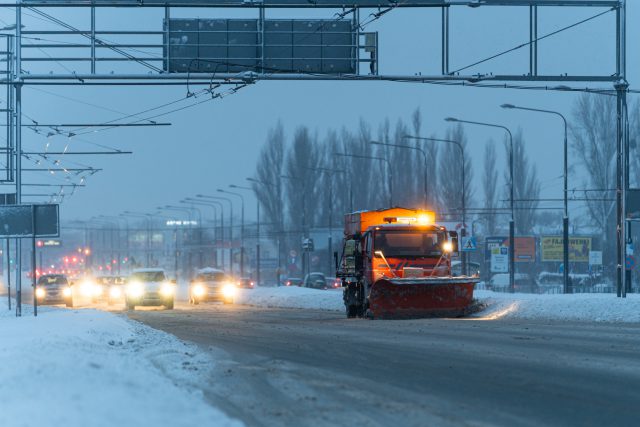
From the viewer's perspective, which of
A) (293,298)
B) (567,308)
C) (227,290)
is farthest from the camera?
(227,290)

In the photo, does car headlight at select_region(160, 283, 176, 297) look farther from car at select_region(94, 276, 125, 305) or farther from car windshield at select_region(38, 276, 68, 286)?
car windshield at select_region(38, 276, 68, 286)

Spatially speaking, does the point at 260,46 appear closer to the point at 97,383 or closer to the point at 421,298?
the point at 421,298

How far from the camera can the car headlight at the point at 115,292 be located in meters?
59.7

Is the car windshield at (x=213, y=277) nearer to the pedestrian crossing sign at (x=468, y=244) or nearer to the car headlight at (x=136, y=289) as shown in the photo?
the car headlight at (x=136, y=289)

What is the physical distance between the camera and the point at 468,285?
2889cm

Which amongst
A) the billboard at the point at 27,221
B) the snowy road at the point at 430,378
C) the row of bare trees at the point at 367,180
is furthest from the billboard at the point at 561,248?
the snowy road at the point at 430,378

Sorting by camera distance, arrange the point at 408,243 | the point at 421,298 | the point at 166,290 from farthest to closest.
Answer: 1. the point at 166,290
2. the point at 408,243
3. the point at 421,298

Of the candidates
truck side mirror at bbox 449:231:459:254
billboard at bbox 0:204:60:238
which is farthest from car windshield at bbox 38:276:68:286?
truck side mirror at bbox 449:231:459:254

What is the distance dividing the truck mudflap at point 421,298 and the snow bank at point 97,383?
12.0m

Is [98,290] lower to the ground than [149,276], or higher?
lower

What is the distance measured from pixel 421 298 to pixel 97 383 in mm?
18531

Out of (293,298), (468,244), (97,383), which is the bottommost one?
A: (293,298)

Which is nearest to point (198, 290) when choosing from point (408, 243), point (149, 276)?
point (149, 276)

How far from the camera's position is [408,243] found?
97.0 ft
